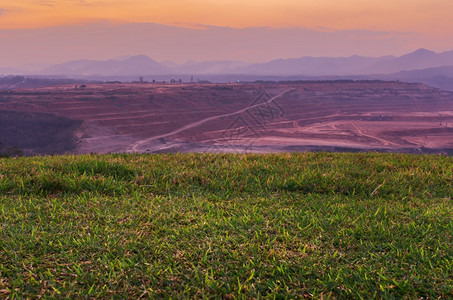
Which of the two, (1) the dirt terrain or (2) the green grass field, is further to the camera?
(1) the dirt terrain

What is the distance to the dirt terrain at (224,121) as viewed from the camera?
214 feet

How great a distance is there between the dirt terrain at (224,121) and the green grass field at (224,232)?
148ft

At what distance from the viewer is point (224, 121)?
86938 millimetres

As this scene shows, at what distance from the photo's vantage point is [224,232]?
10.5 feet

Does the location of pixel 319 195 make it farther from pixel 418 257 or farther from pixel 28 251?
pixel 28 251

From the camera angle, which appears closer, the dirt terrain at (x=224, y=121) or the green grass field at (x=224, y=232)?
the green grass field at (x=224, y=232)

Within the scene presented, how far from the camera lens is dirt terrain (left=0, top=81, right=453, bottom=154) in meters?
65.2

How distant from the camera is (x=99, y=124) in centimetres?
7331

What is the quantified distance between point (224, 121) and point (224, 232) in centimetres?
8412

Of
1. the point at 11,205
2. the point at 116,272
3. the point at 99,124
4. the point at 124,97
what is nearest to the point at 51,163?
the point at 11,205

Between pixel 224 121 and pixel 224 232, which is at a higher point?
pixel 224 232

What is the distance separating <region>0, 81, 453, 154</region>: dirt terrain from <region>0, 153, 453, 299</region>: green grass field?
45234mm

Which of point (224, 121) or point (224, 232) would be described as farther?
point (224, 121)

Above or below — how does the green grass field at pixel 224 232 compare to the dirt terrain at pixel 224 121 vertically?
above
